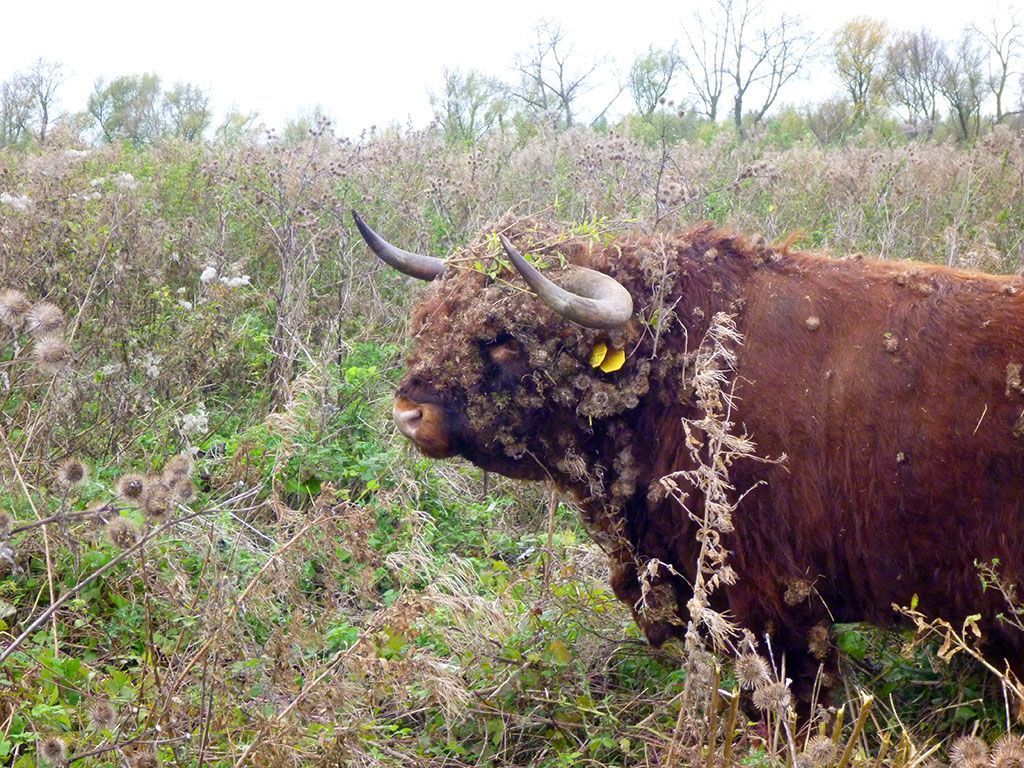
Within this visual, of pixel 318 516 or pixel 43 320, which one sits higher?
pixel 43 320

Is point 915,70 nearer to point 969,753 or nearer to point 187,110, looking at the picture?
point 187,110

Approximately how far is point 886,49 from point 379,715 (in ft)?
84.9

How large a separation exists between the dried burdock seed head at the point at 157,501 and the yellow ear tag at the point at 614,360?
1526 millimetres

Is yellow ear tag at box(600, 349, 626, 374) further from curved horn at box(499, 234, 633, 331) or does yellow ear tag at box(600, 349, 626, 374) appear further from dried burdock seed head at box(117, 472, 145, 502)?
dried burdock seed head at box(117, 472, 145, 502)

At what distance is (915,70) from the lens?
23531 millimetres

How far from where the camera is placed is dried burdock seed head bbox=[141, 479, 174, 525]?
8.54ft

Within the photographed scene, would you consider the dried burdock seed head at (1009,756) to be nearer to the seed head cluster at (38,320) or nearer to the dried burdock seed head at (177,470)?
the dried burdock seed head at (177,470)

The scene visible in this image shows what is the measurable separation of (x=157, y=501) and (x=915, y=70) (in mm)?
24429

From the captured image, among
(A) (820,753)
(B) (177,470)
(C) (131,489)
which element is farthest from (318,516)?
(A) (820,753)

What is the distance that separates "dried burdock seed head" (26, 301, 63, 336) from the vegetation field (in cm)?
1

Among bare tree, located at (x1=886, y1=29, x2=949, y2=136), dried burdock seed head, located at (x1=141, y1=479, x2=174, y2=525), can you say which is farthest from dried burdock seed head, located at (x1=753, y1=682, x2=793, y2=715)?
bare tree, located at (x1=886, y1=29, x2=949, y2=136)

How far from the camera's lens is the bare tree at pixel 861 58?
81.4 feet

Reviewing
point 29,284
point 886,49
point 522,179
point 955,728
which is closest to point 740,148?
point 522,179

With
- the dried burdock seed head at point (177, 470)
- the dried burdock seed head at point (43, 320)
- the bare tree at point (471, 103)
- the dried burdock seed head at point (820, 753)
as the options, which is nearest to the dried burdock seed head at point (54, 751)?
the dried burdock seed head at point (177, 470)
